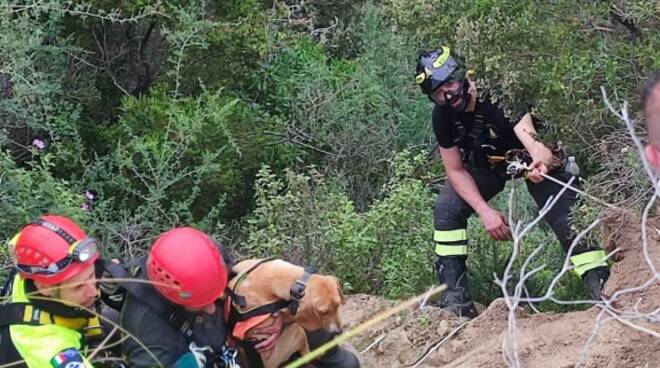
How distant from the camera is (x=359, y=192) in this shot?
10.0m

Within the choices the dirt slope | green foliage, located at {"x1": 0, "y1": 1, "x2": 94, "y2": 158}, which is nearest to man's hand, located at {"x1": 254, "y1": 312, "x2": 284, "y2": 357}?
the dirt slope

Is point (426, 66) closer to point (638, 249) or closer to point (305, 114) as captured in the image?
point (638, 249)

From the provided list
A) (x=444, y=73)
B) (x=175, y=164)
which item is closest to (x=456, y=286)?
(x=444, y=73)

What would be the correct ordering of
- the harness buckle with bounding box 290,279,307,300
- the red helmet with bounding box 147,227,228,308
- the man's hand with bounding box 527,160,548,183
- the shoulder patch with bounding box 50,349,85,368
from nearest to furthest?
the shoulder patch with bounding box 50,349,85,368
the red helmet with bounding box 147,227,228,308
the harness buckle with bounding box 290,279,307,300
the man's hand with bounding box 527,160,548,183

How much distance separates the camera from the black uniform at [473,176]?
20.9 ft

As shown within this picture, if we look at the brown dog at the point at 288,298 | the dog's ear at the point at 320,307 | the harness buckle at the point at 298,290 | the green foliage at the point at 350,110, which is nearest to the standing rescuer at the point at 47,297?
the brown dog at the point at 288,298

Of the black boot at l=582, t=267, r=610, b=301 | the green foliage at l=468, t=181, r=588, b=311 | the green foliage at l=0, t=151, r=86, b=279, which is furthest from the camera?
the green foliage at l=0, t=151, r=86, b=279

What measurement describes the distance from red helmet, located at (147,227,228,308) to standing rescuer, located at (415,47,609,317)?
2255mm

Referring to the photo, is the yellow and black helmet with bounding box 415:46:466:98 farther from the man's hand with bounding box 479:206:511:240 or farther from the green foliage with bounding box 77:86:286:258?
the green foliage with bounding box 77:86:286:258

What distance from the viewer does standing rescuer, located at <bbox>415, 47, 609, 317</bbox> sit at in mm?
→ 6074

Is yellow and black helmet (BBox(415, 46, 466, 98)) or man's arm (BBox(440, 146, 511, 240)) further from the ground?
yellow and black helmet (BBox(415, 46, 466, 98))

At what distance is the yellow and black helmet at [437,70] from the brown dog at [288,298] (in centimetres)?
197

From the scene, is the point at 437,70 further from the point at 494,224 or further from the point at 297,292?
the point at 297,292

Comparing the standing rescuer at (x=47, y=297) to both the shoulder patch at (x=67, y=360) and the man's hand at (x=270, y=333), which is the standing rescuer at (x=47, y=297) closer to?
the shoulder patch at (x=67, y=360)
